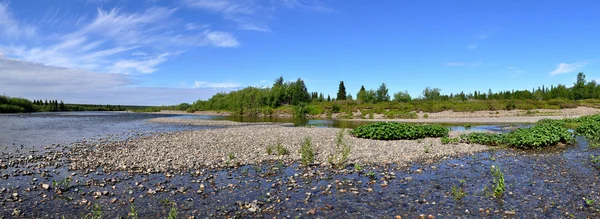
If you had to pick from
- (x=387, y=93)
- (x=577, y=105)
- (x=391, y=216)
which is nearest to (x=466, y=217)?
(x=391, y=216)

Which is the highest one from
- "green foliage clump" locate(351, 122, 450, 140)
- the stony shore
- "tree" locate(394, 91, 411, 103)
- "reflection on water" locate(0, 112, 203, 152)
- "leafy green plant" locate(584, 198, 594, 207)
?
"tree" locate(394, 91, 411, 103)

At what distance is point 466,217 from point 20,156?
2150cm

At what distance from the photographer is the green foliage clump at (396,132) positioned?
A: 77.7 feet

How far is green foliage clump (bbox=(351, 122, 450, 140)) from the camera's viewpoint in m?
23.7

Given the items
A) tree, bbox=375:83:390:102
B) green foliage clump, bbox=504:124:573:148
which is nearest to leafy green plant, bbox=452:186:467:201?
green foliage clump, bbox=504:124:573:148

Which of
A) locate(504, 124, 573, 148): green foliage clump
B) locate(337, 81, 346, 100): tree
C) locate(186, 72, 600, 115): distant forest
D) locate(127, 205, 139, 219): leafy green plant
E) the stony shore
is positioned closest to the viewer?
locate(127, 205, 139, 219): leafy green plant

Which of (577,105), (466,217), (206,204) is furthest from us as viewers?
(577,105)

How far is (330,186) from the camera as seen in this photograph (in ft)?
37.3

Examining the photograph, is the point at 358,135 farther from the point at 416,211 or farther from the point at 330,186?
the point at 416,211

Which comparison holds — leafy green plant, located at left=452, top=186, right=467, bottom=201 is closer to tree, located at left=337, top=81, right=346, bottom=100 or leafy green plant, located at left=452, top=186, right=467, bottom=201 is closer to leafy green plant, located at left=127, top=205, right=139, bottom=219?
leafy green plant, located at left=127, top=205, right=139, bottom=219

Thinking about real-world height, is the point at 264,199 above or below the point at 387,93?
below

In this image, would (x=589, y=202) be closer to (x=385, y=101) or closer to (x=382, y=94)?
(x=385, y=101)

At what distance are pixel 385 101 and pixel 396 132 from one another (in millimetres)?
99480

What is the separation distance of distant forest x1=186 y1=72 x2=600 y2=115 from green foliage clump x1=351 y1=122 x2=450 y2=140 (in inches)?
2087
